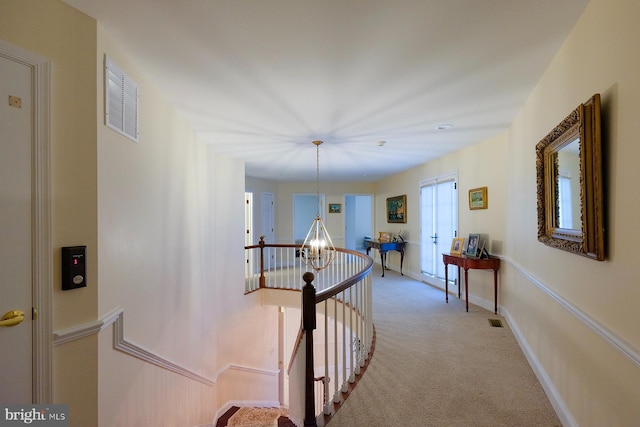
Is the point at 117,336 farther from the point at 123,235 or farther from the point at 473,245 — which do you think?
the point at 473,245

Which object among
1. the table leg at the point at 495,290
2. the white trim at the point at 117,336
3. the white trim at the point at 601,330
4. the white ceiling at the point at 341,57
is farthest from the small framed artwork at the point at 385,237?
the white trim at the point at 117,336

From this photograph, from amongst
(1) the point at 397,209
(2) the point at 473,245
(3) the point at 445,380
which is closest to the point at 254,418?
(3) the point at 445,380

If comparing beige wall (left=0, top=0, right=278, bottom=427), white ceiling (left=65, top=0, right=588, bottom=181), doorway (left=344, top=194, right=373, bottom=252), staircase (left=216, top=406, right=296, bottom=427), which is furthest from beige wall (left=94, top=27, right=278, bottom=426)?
doorway (left=344, top=194, right=373, bottom=252)

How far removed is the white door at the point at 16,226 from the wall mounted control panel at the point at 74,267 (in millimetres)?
132

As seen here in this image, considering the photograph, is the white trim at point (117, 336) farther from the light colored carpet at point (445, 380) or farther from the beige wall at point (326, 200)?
the beige wall at point (326, 200)

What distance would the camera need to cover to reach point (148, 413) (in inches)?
90.0

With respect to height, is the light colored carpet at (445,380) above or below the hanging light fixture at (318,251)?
below

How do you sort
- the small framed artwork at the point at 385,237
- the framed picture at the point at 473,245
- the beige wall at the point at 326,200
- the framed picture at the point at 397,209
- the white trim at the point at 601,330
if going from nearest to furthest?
the white trim at the point at 601,330 → the framed picture at the point at 473,245 → the framed picture at the point at 397,209 → the small framed artwork at the point at 385,237 → the beige wall at the point at 326,200

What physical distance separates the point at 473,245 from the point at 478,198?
0.72 metres

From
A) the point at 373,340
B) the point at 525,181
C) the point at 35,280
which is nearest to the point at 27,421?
the point at 35,280

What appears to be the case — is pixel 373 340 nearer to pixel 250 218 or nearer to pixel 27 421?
pixel 27 421

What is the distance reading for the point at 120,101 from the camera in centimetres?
192

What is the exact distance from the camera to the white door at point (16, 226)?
1352 mm

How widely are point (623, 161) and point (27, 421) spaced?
299 centimetres
